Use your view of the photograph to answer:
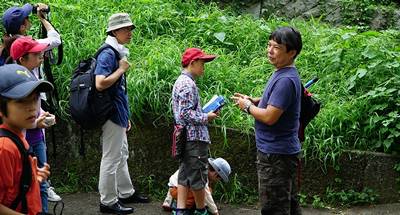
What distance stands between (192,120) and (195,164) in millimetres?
394

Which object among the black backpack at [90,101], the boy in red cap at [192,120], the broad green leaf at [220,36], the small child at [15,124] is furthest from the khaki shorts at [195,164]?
the broad green leaf at [220,36]

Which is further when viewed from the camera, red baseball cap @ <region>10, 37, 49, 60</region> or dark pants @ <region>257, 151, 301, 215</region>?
red baseball cap @ <region>10, 37, 49, 60</region>

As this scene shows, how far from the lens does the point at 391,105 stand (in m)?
6.15

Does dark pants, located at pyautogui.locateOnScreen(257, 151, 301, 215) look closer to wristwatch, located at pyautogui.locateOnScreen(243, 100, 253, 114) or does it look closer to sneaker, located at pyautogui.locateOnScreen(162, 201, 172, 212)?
wristwatch, located at pyautogui.locateOnScreen(243, 100, 253, 114)

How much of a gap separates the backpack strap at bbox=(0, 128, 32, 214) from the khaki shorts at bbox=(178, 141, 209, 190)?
232 cm

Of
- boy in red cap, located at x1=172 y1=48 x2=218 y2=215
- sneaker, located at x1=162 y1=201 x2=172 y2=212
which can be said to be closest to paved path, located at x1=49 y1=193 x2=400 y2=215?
sneaker, located at x1=162 y1=201 x2=172 y2=212

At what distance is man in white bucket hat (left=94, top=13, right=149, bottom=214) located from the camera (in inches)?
199

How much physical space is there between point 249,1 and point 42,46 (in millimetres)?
6531

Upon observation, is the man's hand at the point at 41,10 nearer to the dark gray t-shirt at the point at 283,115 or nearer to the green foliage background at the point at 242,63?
the green foliage background at the point at 242,63

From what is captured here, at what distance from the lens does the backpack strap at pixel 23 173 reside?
2701 mm

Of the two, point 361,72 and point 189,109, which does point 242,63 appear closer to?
point 361,72

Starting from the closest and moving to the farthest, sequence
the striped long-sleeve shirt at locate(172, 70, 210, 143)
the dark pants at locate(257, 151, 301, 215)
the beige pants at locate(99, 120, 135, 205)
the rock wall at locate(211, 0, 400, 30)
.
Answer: the dark pants at locate(257, 151, 301, 215) → the striped long-sleeve shirt at locate(172, 70, 210, 143) → the beige pants at locate(99, 120, 135, 205) → the rock wall at locate(211, 0, 400, 30)

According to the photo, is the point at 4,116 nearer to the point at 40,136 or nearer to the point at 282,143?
the point at 40,136

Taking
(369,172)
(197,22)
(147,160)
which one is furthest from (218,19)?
(369,172)
